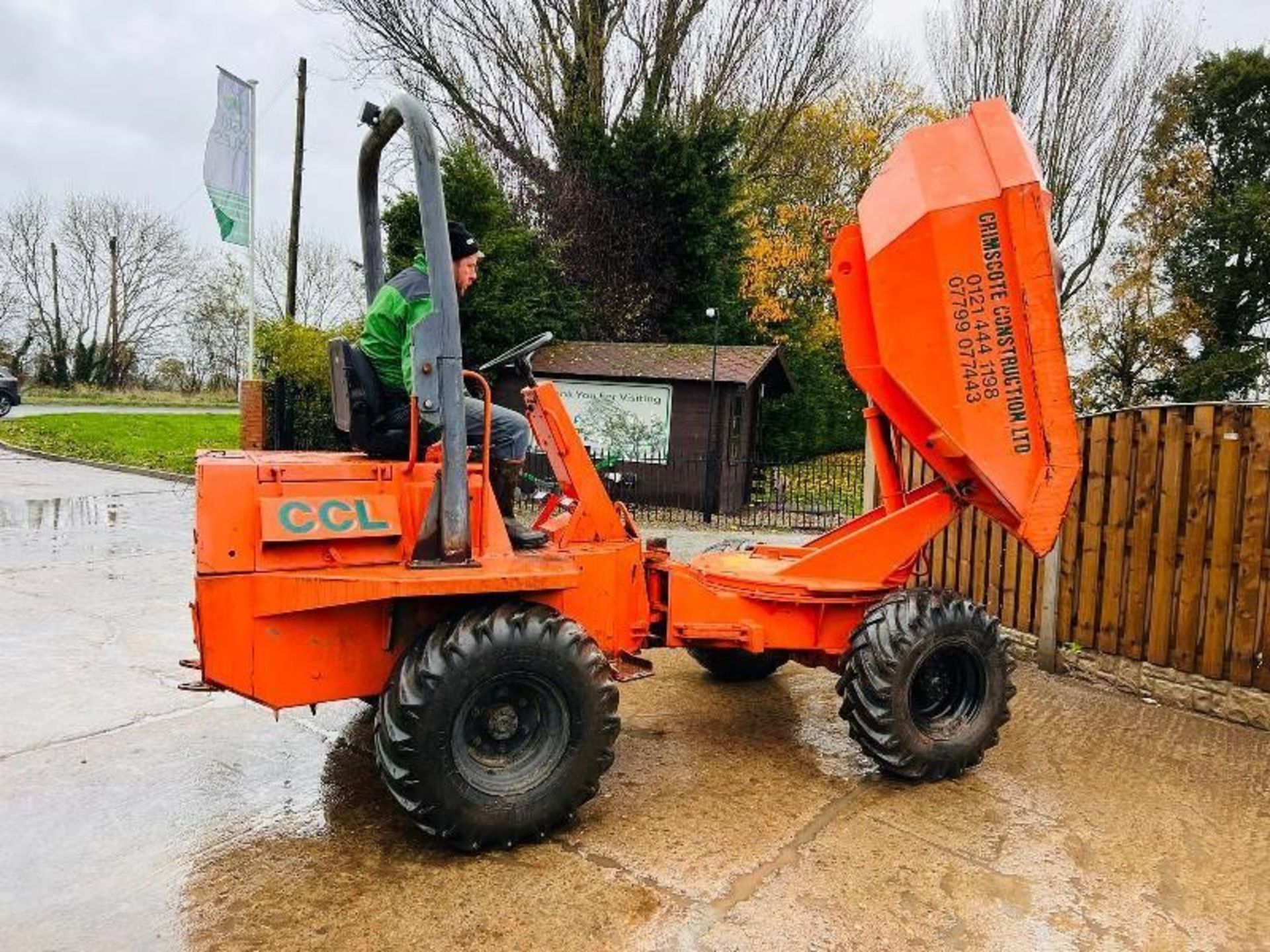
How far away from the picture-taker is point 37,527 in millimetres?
10328

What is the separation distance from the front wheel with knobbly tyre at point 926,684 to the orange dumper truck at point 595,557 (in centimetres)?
1

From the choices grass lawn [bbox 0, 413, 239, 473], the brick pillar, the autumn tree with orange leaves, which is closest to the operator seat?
the brick pillar

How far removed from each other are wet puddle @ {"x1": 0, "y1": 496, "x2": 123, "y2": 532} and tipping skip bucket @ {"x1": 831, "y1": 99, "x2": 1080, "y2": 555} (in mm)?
9733

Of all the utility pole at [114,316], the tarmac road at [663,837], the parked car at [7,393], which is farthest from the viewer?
the utility pole at [114,316]

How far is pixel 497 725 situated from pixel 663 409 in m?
12.5

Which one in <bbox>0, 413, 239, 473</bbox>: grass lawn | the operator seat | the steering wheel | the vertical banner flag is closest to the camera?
the operator seat

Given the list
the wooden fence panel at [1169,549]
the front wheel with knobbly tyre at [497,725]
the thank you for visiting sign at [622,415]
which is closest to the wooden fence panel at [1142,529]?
the wooden fence panel at [1169,549]

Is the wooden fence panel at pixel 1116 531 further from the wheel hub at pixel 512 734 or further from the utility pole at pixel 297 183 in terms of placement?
the utility pole at pixel 297 183

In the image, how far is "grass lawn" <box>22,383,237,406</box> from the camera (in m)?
33.2

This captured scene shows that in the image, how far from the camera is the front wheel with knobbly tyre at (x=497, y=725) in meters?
3.39

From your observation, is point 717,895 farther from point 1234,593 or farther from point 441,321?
point 1234,593

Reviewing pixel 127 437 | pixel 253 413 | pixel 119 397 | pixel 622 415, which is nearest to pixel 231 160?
pixel 253 413

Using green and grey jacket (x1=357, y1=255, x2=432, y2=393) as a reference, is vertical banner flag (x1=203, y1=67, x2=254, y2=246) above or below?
above

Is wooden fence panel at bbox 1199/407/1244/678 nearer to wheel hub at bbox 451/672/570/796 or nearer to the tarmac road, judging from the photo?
the tarmac road
